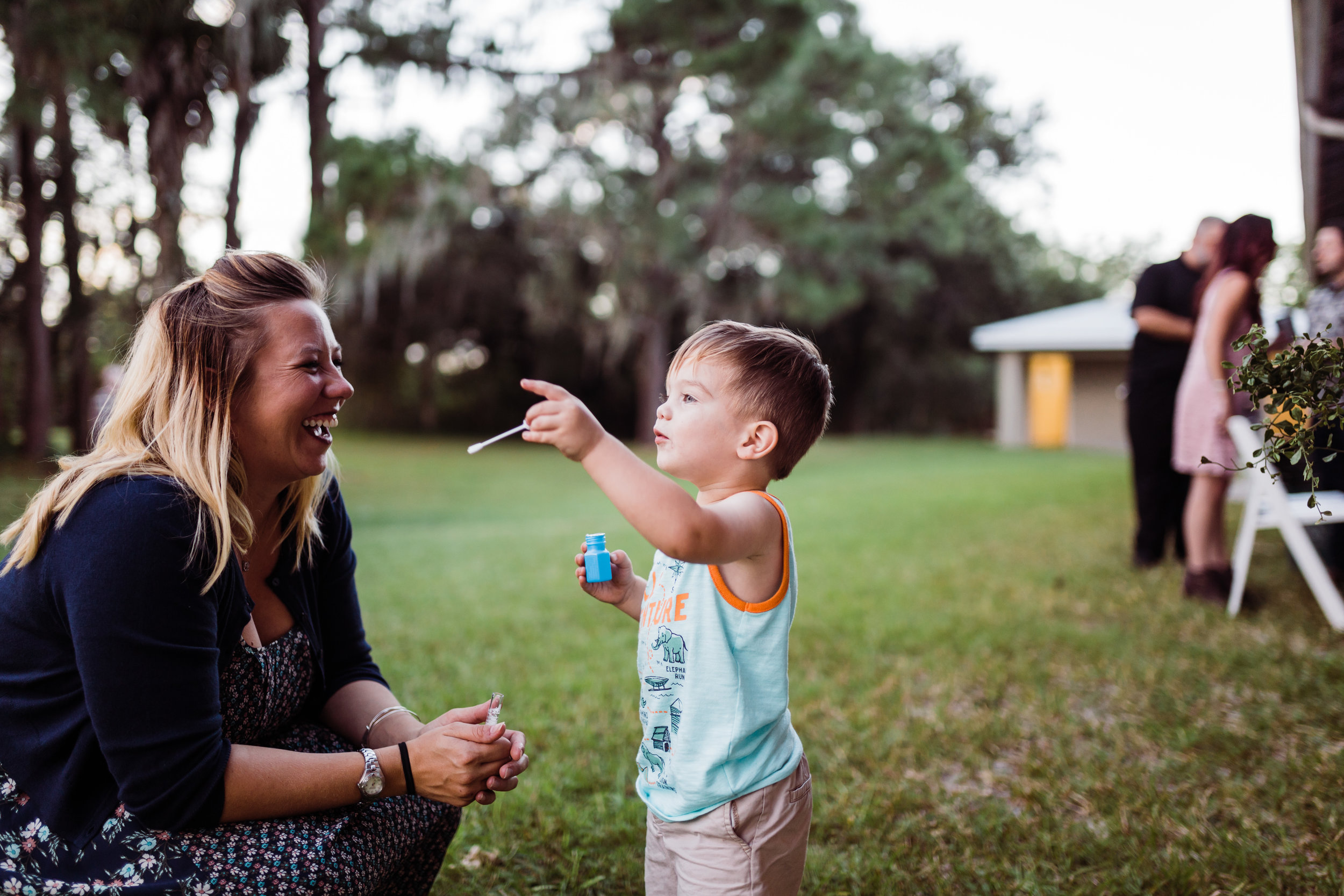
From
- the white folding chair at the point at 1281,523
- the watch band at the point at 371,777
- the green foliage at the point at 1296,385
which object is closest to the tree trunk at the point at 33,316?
the watch band at the point at 371,777

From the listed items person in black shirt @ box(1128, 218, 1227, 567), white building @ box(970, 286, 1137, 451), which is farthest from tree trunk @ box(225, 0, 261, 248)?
white building @ box(970, 286, 1137, 451)

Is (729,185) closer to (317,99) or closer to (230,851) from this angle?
(317,99)

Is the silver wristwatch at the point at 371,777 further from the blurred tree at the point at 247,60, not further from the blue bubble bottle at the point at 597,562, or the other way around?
the blurred tree at the point at 247,60

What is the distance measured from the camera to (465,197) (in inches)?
615

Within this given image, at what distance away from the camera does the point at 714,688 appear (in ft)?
5.00

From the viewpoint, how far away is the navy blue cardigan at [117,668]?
1.31 metres

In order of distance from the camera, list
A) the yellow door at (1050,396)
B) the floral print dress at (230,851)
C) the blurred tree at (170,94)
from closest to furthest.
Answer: the floral print dress at (230,851), the blurred tree at (170,94), the yellow door at (1050,396)

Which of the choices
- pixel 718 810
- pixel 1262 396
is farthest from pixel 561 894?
pixel 1262 396

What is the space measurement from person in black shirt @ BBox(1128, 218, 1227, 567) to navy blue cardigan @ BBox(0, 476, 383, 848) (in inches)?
199

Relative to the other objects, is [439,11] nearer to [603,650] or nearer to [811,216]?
[811,216]

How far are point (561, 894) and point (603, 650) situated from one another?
2020 mm

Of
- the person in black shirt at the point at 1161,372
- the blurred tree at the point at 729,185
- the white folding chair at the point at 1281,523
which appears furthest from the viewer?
the blurred tree at the point at 729,185

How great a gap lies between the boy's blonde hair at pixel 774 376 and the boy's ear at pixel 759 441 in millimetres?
19

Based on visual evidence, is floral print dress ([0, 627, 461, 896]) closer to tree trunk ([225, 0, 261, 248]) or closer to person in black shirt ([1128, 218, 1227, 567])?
person in black shirt ([1128, 218, 1227, 567])
